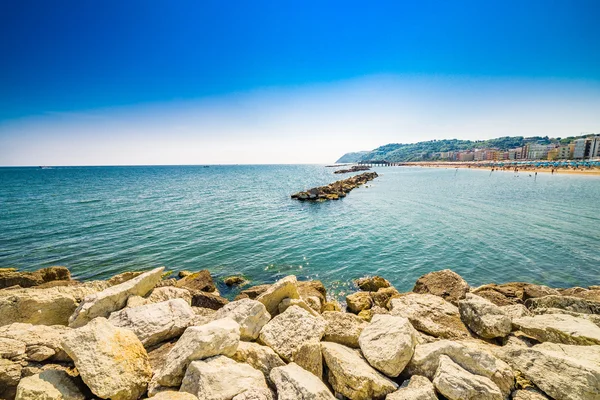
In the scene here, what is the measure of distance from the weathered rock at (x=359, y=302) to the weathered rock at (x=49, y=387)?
8707 millimetres

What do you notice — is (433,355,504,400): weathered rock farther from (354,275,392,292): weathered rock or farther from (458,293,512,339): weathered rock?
(354,275,392,292): weathered rock

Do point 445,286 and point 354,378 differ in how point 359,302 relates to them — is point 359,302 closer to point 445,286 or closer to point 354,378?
point 445,286

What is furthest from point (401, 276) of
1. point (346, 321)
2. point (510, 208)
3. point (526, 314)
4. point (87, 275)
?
point (510, 208)

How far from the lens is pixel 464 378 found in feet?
14.7

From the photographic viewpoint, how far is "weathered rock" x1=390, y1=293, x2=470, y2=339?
7023 mm

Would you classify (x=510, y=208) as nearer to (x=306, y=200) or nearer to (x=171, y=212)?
(x=306, y=200)

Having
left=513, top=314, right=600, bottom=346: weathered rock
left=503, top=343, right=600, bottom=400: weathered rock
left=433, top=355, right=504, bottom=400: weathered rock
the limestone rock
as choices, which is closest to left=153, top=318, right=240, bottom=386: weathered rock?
left=433, top=355, right=504, bottom=400: weathered rock

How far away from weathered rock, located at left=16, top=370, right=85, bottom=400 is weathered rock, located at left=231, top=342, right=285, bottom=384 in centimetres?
253

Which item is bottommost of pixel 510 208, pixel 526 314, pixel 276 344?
pixel 510 208

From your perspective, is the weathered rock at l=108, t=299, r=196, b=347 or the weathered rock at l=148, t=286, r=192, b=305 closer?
the weathered rock at l=108, t=299, r=196, b=347

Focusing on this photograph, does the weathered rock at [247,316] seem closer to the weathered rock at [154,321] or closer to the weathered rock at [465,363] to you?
the weathered rock at [154,321]

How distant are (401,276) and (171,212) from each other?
27.9 m

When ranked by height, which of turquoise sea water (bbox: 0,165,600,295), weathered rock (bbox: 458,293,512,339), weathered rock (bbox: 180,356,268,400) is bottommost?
turquoise sea water (bbox: 0,165,600,295)

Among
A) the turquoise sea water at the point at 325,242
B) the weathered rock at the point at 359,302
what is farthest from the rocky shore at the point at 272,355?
the turquoise sea water at the point at 325,242
